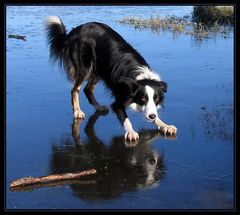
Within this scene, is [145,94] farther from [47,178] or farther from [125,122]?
[47,178]

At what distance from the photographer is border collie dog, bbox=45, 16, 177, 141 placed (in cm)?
633

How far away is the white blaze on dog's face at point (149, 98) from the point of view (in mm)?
6172

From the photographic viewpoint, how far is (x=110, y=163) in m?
5.31

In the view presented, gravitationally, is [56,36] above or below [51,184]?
above

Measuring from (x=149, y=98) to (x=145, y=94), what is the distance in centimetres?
8

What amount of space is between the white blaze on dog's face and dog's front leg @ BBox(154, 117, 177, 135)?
0.20 m

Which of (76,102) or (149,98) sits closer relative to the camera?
(149,98)

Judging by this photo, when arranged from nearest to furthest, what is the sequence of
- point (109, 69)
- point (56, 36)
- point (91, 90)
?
1. point (109, 69)
2. point (91, 90)
3. point (56, 36)

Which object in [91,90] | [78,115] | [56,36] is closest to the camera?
[78,115]

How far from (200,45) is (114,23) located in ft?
13.2

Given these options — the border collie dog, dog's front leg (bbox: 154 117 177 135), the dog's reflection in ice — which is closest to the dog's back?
the border collie dog

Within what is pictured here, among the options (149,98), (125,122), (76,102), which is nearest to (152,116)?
(149,98)

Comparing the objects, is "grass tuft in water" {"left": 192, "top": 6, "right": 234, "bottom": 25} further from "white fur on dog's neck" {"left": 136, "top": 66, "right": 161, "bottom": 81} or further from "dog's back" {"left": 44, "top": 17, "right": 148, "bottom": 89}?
"white fur on dog's neck" {"left": 136, "top": 66, "right": 161, "bottom": 81}

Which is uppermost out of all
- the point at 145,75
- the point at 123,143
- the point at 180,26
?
the point at 180,26
